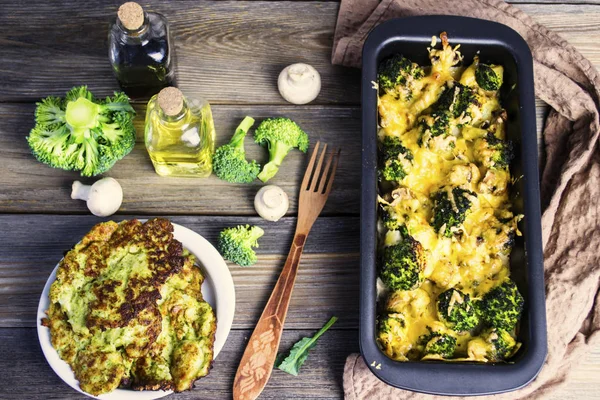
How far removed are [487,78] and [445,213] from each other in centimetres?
52

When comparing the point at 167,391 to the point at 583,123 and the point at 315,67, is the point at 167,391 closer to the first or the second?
the point at 315,67

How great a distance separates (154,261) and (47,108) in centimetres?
74

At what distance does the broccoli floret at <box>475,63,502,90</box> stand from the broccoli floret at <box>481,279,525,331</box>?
0.70 meters

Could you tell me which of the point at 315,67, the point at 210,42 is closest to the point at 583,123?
the point at 315,67

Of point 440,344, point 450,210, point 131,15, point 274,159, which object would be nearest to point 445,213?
point 450,210

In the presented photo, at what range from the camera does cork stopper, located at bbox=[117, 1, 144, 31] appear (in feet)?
7.18

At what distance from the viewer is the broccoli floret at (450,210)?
2.20 meters

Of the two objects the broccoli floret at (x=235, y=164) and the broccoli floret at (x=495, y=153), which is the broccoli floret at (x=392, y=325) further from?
the broccoli floret at (x=235, y=164)

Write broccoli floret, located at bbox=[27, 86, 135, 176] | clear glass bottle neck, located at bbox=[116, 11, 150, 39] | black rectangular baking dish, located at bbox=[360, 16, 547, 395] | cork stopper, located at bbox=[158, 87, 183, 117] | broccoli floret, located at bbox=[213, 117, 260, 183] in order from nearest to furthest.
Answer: black rectangular baking dish, located at bbox=[360, 16, 547, 395], cork stopper, located at bbox=[158, 87, 183, 117], clear glass bottle neck, located at bbox=[116, 11, 150, 39], broccoli floret, located at bbox=[27, 86, 135, 176], broccoli floret, located at bbox=[213, 117, 260, 183]

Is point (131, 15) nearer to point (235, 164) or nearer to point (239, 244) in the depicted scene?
point (235, 164)

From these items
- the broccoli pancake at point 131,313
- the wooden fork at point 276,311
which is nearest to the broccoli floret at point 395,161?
the wooden fork at point 276,311

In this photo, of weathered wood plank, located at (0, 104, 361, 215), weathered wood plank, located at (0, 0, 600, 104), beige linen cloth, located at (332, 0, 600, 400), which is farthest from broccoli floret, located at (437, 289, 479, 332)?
weathered wood plank, located at (0, 0, 600, 104)

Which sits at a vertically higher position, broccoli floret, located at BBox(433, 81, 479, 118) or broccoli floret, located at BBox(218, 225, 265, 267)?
broccoli floret, located at BBox(433, 81, 479, 118)

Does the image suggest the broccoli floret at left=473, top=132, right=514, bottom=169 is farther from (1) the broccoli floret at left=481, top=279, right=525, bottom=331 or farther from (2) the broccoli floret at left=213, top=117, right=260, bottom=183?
(2) the broccoli floret at left=213, top=117, right=260, bottom=183
